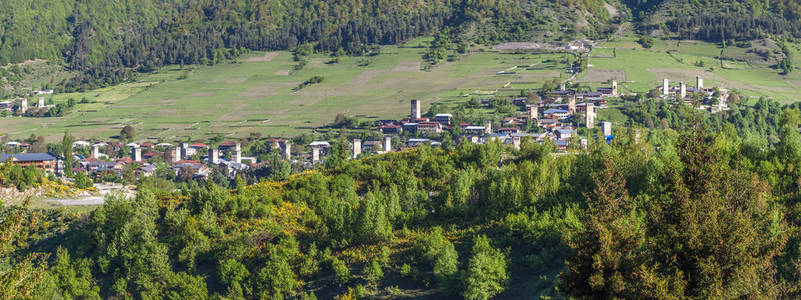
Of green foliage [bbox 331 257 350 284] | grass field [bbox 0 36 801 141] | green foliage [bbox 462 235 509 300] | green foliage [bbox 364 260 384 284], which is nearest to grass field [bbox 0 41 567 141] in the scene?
grass field [bbox 0 36 801 141]

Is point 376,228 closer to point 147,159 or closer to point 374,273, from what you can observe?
point 374,273

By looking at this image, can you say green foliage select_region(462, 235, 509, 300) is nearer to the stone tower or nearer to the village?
the village

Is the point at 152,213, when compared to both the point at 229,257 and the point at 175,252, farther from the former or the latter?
the point at 229,257

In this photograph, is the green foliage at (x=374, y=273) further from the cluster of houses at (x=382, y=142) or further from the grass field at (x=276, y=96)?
the grass field at (x=276, y=96)

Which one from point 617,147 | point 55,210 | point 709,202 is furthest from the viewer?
point 55,210

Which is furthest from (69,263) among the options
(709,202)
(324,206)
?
(709,202)

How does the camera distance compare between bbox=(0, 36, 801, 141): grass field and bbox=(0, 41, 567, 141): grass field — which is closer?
bbox=(0, 36, 801, 141): grass field

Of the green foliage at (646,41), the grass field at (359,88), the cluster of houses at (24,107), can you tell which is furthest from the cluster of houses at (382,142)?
the green foliage at (646,41)
